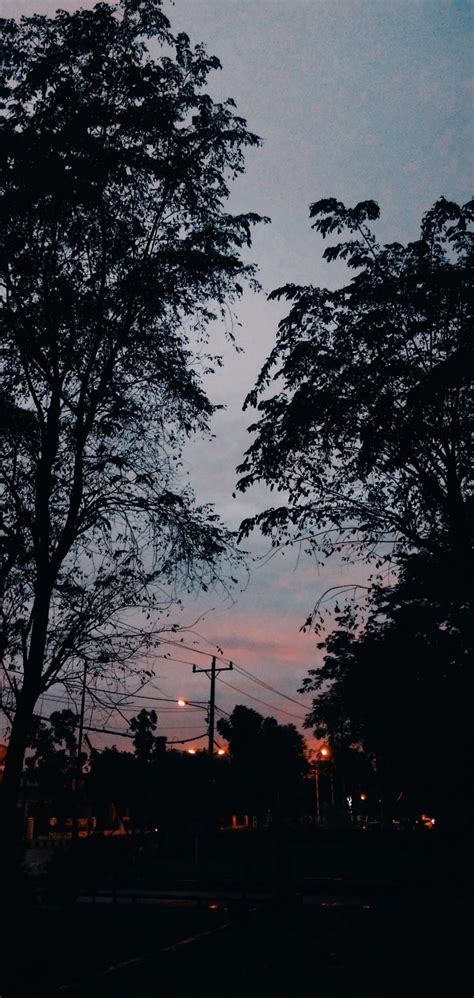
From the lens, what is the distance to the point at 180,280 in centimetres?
1630

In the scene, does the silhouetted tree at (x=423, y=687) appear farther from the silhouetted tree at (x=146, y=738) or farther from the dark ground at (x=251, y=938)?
the silhouetted tree at (x=146, y=738)

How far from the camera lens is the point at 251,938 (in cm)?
1786

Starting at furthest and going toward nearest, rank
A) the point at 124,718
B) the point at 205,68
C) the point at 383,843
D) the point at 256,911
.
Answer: the point at 383,843, the point at 256,911, the point at 205,68, the point at 124,718

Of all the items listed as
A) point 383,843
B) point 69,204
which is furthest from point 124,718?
point 383,843

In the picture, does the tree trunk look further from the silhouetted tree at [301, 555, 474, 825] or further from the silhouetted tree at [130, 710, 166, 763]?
the silhouetted tree at [130, 710, 166, 763]

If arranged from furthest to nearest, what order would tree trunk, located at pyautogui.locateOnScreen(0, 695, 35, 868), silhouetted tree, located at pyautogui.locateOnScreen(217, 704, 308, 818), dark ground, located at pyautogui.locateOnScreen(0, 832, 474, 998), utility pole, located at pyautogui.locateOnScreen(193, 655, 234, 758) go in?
1. silhouetted tree, located at pyautogui.locateOnScreen(217, 704, 308, 818)
2. utility pole, located at pyautogui.locateOnScreen(193, 655, 234, 758)
3. tree trunk, located at pyautogui.locateOnScreen(0, 695, 35, 868)
4. dark ground, located at pyautogui.locateOnScreen(0, 832, 474, 998)

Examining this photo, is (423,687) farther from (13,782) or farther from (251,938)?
(13,782)

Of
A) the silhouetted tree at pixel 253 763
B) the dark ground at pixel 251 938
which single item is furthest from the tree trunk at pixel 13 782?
the silhouetted tree at pixel 253 763

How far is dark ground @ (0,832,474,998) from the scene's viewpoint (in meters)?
12.1

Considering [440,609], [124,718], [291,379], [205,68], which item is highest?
[205,68]

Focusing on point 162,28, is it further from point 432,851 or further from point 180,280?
point 432,851

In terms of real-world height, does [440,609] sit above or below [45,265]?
below

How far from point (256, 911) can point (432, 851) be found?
1738 centimetres

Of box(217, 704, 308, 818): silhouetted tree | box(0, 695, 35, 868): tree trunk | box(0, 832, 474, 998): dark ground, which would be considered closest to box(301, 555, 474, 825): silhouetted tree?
box(0, 832, 474, 998): dark ground
